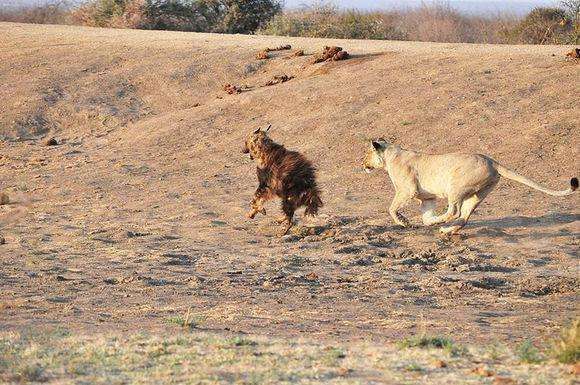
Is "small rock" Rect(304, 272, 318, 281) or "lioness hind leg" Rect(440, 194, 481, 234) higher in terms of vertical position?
"lioness hind leg" Rect(440, 194, 481, 234)

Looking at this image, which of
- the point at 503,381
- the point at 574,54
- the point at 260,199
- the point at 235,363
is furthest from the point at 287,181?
the point at 574,54

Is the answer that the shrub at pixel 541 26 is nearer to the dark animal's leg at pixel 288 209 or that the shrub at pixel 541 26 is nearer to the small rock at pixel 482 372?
the dark animal's leg at pixel 288 209

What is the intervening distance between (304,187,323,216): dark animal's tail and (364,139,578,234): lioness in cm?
80

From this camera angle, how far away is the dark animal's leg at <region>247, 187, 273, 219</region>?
12680 mm

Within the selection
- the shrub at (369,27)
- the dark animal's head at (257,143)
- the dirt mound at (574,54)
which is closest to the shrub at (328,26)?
the shrub at (369,27)

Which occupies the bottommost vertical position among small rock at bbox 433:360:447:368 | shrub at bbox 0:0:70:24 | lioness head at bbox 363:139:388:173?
small rock at bbox 433:360:447:368

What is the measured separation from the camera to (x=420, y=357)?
6855 mm

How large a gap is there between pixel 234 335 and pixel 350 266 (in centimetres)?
356

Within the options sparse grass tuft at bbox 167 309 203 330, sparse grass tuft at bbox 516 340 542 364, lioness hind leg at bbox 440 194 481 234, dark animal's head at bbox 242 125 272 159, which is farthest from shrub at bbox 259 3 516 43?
sparse grass tuft at bbox 516 340 542 364

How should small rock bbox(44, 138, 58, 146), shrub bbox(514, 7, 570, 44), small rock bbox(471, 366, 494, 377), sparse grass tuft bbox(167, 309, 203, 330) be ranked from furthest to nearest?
1. shrub bbox(514, 7, 570, 44)
2. small rock bbox(44, 138, 58, 146)
3. sparse grass tuft bbox(167, 309, 203, 330)
4. small rock bbox(471, 366, 494, 377)

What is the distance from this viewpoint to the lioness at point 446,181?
12.0 metres

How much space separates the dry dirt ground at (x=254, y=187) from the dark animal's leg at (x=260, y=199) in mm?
215

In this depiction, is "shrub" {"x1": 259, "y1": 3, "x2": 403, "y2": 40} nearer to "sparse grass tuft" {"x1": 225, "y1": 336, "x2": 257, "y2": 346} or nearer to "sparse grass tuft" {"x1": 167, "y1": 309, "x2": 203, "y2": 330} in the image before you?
"sparse grass tuft" {"x1": 167, "y1": 309, "x2": 203, "y2": 330}

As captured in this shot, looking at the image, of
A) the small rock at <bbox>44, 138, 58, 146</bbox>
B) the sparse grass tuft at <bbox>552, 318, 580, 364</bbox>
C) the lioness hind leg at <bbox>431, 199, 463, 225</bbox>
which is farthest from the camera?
the small rock at <bbox>44, 138, 58, 146</bbox>
